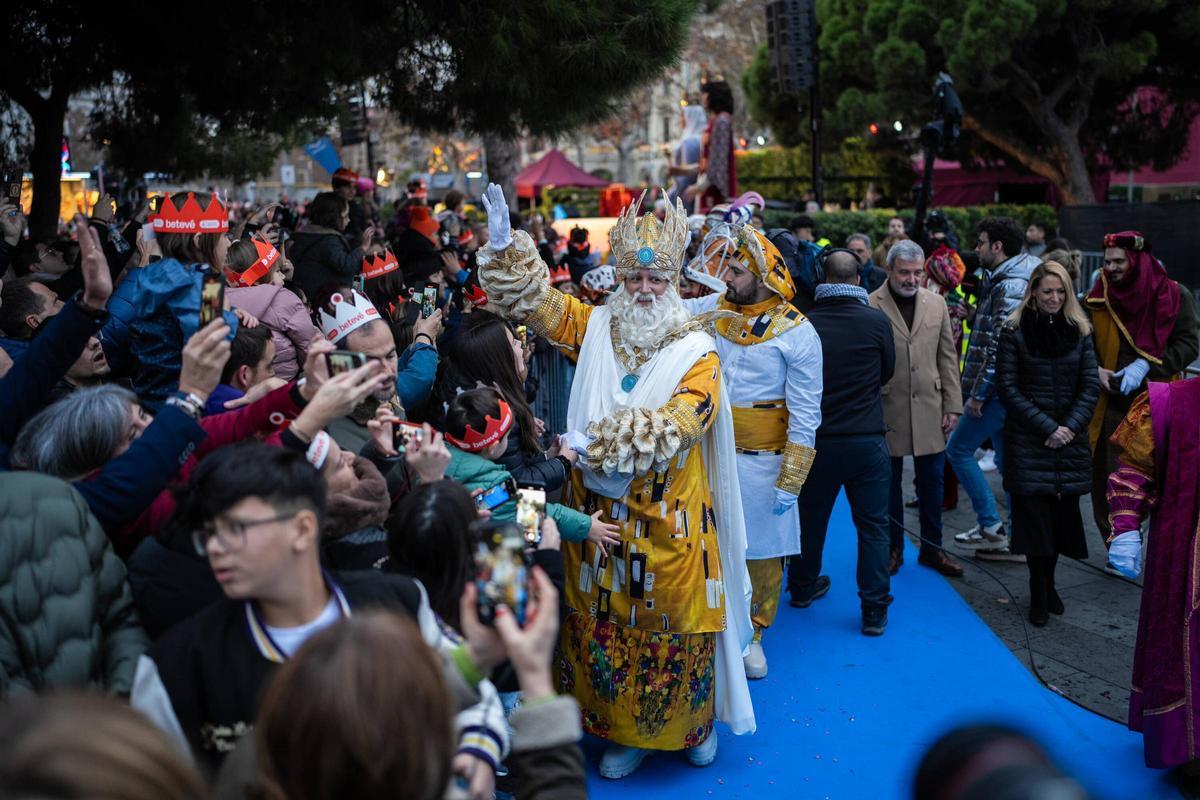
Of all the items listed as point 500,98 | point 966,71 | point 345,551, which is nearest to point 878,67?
point 966,71

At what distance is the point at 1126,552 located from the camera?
4.01 m

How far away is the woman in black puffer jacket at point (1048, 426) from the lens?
5641 mm

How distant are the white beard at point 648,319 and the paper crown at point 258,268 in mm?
1777

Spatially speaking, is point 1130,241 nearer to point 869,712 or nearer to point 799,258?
point 799,258

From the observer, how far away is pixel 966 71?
19438 mm

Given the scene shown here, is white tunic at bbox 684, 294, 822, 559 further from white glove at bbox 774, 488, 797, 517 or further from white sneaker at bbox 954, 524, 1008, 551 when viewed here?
white sneaker at bbox 954, 524, 1008, 551

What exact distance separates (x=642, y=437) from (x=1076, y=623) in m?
3.13

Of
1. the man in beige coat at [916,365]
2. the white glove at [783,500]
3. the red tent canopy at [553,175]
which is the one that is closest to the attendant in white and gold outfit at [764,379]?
the white glove at [783,500]

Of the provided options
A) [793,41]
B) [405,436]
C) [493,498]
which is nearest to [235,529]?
[405,436]

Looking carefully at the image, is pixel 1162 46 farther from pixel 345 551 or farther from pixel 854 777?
pixel 345 551

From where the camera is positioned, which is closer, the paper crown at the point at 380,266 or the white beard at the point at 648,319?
the white beard at the point at 648,319

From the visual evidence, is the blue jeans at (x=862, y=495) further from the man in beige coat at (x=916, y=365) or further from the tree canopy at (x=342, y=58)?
the tree canopy at (x=342, y=58)

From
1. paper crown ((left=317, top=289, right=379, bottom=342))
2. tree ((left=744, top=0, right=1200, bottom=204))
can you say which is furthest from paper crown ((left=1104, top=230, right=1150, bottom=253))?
tree ((left=744, top=0, right=1200, bottom=204))

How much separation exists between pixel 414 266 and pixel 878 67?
1631 centimetres
